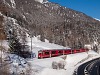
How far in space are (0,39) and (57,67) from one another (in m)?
26.1

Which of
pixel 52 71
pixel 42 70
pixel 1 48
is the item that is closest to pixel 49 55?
pixel 52 71

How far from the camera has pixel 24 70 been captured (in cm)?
3891

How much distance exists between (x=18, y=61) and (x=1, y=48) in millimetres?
14897

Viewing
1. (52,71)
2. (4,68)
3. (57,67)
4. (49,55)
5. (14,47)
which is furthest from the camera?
(49,55)

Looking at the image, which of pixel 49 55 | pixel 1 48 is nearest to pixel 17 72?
pixel 1 48

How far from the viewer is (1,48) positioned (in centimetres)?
2816

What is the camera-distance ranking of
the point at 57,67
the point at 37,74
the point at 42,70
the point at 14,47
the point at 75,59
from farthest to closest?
the point at 75,59, the point at 14,47, the point at 57,67, the point at 42,70, the point at 37,74

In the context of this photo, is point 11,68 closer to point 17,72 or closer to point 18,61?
point 17,72

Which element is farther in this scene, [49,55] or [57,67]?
[49,55]

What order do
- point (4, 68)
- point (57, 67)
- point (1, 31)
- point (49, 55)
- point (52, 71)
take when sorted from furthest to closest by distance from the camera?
point (49, 55) < point (57, 67) < point (52, 71) < point (4, 68) < point (1, 31)

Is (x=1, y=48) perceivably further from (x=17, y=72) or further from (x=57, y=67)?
(x=57, y=67)

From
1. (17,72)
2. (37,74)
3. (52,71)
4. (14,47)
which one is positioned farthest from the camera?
(14,47)

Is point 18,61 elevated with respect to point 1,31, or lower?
lower

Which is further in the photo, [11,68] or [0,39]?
[11,68]
